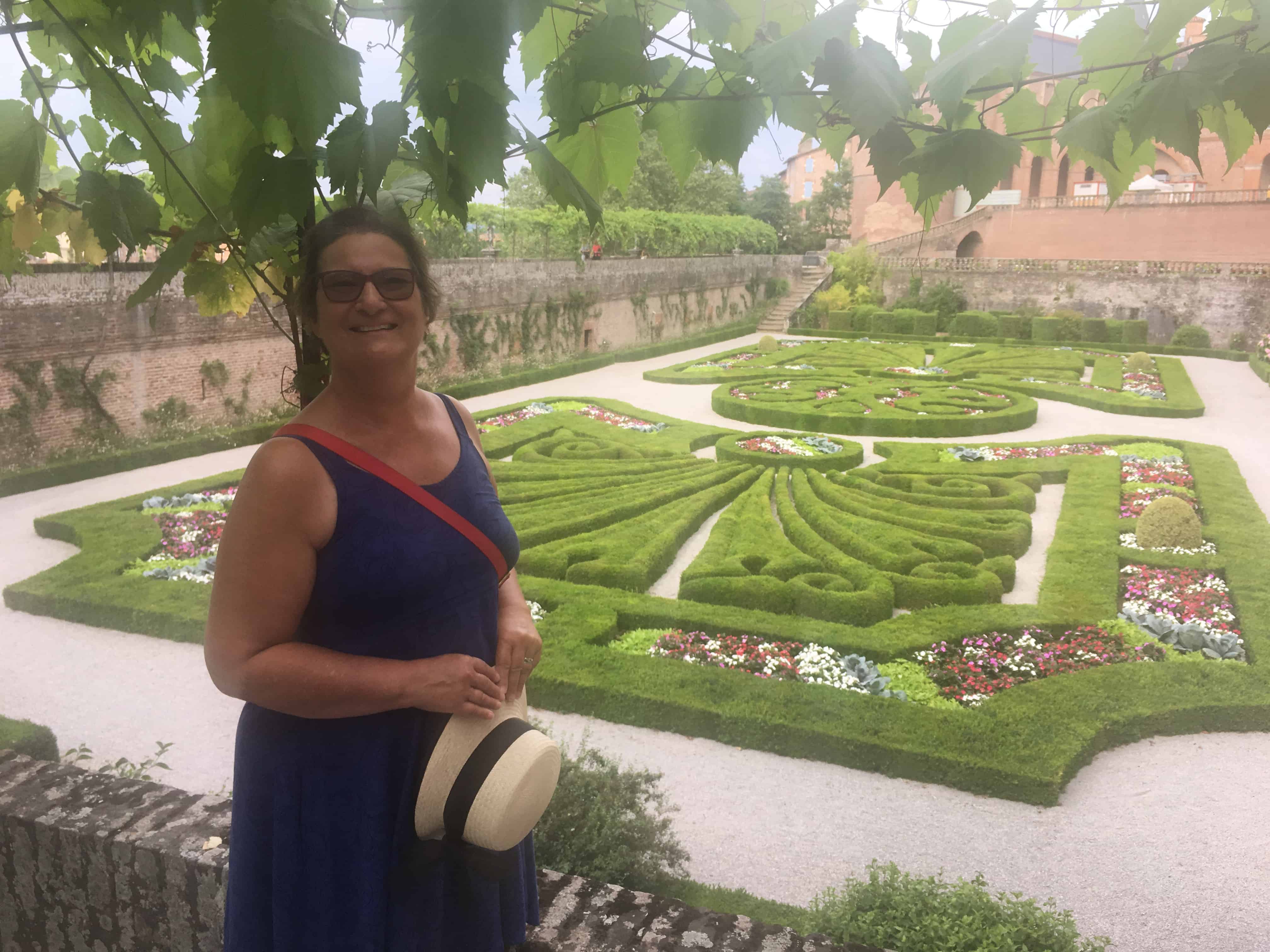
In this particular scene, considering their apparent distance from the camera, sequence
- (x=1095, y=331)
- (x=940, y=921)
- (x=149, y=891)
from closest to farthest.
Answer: (x=149, y=891) → (x=940, y=921) → (x=1095, y=331)

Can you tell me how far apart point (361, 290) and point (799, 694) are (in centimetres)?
482

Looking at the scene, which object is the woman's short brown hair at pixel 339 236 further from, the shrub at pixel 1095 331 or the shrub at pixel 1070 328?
the shrub at pixel 1095 331

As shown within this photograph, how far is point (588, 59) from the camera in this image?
1177 millimetres

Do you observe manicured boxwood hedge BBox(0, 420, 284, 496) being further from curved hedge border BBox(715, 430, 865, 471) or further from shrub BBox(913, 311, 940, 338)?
shrub BBox(913, 311, 940, 338)

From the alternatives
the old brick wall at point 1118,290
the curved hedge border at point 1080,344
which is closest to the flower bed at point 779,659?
the curved hedge border at point 1080,344

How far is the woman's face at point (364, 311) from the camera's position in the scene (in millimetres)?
1340

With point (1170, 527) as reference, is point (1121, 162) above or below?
above

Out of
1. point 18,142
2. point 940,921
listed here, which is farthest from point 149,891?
point 940,921

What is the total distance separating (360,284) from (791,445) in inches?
443

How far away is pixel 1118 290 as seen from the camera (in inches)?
1123

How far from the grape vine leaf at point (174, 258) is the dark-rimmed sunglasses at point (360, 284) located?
0.18 metres

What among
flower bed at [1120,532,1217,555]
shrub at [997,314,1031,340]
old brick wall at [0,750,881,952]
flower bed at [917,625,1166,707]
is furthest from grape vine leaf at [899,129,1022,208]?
shrub at [997,314,1031,340]

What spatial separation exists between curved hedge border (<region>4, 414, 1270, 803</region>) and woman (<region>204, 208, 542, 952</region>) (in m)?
3.98

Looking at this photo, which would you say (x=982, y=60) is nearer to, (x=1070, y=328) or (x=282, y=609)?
(x=282, y=609)
